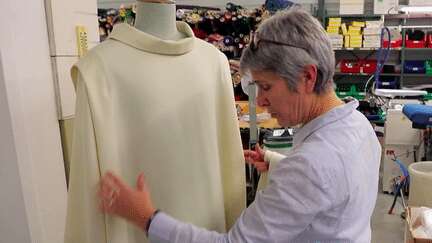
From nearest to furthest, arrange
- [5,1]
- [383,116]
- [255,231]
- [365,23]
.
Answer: [255,231] < [5,1] < [383,116] < [365,23]

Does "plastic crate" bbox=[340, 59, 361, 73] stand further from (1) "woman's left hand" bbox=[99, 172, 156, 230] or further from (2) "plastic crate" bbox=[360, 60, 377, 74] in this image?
(1) "woman's left hand" bbox=[99, 172, 156, 230]

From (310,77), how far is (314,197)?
28 centimetres

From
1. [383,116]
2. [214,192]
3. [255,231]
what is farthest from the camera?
[383,116]

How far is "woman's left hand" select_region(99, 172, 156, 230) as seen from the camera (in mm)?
879

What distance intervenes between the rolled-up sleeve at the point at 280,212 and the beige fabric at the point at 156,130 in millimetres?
150

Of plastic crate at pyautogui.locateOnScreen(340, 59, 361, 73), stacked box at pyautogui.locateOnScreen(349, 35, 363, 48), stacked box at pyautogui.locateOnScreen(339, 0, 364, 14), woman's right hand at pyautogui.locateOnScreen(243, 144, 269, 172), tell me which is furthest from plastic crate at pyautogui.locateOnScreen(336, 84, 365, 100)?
woman's right hand at pyautogui.locateOnScreen(243, 144, 269, 172)

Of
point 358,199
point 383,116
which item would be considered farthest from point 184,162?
point 383,116

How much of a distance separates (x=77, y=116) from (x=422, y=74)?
5.82 m

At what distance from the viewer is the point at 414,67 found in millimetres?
5586

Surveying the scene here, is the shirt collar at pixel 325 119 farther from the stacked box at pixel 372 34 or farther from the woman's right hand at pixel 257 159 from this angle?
A: the stacked box at pixel 372 34

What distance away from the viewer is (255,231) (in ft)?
2.87

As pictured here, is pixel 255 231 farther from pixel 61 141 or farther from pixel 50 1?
pixel 50 1

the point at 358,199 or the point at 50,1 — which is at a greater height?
the point at 50,1

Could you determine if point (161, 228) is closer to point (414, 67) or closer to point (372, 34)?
point (372, 34)
